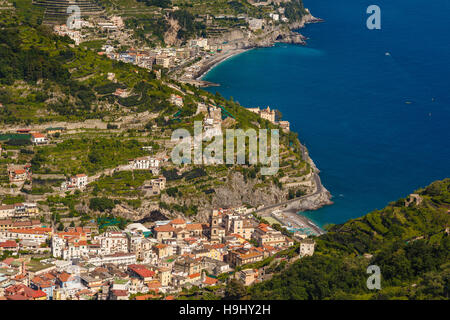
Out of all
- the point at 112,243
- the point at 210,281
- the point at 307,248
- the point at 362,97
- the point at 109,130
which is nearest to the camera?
the point at 210,281

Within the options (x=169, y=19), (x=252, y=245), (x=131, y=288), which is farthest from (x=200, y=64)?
(x=131, y=288)

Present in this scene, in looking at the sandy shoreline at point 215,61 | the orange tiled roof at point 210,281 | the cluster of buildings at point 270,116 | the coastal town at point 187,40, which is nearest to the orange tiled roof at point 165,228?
the orange tiled roof at point 210,281

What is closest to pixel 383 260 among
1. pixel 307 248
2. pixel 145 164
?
pixel 307 248

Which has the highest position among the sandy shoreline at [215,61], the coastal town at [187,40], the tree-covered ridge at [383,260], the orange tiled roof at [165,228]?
the coastal town at [187,40]

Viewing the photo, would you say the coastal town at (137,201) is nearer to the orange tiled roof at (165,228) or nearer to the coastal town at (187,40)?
the orange tiled roof at (165,228)

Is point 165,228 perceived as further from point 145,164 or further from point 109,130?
point 109,130

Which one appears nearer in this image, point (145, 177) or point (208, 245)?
point (208, 245)

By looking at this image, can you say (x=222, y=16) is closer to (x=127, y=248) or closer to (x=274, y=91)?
(x=274, y=91)
